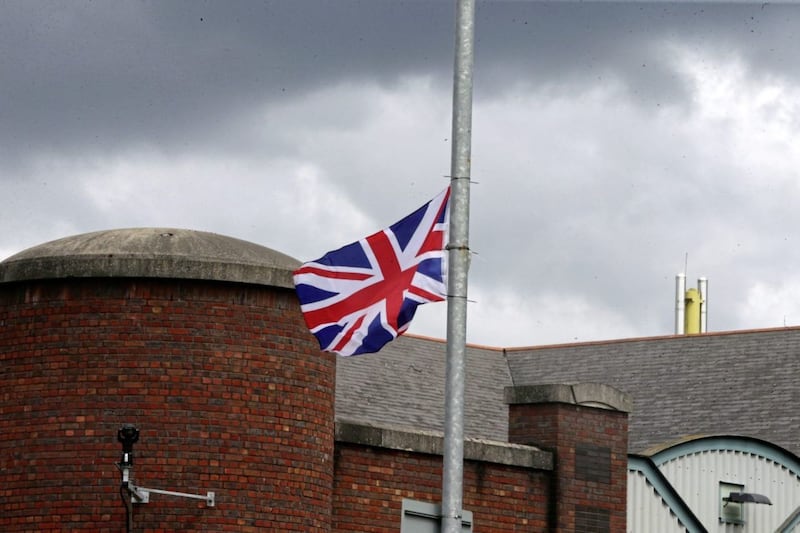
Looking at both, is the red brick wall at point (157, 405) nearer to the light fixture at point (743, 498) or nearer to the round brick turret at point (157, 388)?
the round brick turret at point (157, 388)

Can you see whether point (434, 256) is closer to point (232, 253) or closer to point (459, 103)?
point (459, 103)

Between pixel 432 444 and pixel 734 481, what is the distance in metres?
7.73

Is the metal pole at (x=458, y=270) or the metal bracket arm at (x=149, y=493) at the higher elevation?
the metal pole at (x=458, y=270)

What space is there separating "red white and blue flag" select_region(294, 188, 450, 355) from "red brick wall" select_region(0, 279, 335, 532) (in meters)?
4.73

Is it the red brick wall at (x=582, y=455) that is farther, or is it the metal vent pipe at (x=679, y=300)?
the metal vent pipe at (x=679, y=300)

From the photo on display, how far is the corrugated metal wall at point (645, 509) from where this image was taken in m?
26.9

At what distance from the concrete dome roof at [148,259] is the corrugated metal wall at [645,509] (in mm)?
7498

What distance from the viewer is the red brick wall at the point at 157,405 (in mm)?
20922

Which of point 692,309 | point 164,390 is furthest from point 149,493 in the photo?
point 692,309

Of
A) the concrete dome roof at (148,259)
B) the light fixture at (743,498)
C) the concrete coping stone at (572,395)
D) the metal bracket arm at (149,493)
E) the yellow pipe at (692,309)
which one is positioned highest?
the yellow pipe at (692,309)

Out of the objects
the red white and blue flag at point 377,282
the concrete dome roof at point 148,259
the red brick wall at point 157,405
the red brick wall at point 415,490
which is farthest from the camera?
the red brick wall at point 415,490

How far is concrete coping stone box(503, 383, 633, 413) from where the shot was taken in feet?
83.3

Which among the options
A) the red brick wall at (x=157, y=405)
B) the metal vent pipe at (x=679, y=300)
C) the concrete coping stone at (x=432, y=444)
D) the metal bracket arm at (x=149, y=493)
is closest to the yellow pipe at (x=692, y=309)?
the metal vent pipe at (x=679, y=300)

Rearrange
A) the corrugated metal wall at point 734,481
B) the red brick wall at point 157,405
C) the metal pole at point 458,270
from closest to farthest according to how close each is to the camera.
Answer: the metal pole at point 458,270 < the red brick wall at point 157,405 < the corrugated metal wall at point 734,481
